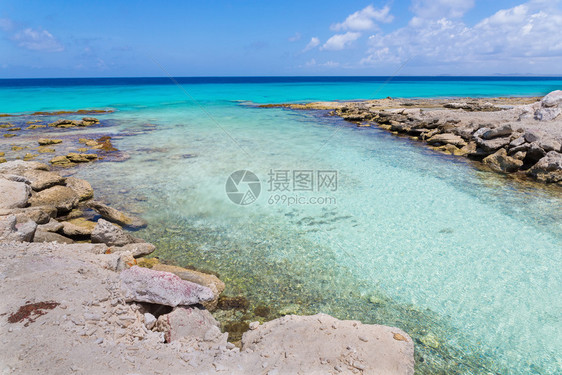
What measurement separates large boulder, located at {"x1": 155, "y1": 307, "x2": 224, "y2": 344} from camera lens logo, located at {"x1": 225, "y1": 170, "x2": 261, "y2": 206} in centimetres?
599

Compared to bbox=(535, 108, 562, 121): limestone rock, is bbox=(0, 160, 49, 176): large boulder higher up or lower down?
lower down

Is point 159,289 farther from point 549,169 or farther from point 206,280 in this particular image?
point 549,169

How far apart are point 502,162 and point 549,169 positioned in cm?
186

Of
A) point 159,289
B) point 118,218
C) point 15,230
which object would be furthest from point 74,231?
point 159,289

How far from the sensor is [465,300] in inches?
249

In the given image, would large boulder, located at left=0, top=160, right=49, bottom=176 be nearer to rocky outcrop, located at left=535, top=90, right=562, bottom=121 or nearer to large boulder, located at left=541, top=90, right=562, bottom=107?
rocky outcrop, located at left=535, top=90, right=562, bottom=121

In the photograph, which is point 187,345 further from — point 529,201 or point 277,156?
point 277,156

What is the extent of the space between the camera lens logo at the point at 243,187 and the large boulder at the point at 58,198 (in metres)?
4.79

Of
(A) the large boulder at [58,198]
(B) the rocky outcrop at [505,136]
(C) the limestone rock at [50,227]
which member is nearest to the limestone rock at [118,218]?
(A) the large boulder at [58,198]

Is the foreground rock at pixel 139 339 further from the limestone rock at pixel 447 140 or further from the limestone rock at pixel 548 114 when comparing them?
the limestone rock at pixel 548 114

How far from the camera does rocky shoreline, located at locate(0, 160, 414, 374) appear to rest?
12.6ft

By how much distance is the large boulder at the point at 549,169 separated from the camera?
12383 millimetres

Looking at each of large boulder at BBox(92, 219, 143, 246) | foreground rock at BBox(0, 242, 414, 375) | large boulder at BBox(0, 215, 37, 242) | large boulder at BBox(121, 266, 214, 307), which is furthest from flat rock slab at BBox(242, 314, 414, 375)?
large boulder at BBox(0, 215, 37, 242)

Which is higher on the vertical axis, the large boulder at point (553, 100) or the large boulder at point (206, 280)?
the large boulder at point (553, 100)
